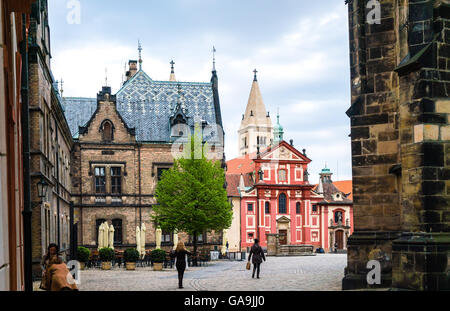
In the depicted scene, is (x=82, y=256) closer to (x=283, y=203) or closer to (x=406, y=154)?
(x=406, y=154)

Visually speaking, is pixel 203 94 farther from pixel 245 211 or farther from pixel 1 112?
pixel 1 112

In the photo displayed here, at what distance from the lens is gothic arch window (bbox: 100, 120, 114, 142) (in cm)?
4709

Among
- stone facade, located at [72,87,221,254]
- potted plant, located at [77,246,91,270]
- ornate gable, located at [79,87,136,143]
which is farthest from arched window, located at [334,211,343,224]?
potted plant, located at [77,246,91,270]

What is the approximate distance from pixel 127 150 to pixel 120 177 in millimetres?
2109

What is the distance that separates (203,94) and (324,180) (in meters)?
37.1

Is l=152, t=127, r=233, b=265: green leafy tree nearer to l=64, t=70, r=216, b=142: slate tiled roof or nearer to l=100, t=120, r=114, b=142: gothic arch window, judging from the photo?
l=100, t=120, r=114, b=142: gothic arch window

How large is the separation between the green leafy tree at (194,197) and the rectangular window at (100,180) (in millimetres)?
8555

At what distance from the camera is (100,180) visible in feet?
152

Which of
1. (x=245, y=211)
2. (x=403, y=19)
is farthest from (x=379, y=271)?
(x=245, y=211)

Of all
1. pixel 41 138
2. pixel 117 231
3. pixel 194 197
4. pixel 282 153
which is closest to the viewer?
pixel 41 138

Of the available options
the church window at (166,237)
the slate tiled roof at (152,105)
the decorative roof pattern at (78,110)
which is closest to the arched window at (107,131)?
the slate tiled roof at (152,105)

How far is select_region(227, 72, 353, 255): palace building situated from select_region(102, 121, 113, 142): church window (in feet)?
83.3

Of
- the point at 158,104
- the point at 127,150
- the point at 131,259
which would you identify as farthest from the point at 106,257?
the point at 158,104

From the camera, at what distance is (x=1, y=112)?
21.4 ft
